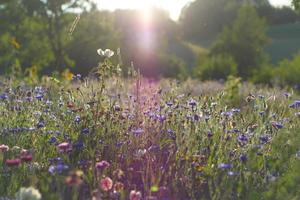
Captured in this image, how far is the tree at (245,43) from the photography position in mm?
31531

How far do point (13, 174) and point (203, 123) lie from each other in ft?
5.92

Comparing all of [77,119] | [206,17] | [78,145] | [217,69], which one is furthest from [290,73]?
[206,17]

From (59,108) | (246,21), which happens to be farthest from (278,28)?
(59,108)

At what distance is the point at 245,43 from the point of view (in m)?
31.5

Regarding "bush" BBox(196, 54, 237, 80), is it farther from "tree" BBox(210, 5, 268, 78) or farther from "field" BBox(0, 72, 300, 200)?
"field" BBox(0, 72, 300, 200)

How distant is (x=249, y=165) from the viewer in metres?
4.00

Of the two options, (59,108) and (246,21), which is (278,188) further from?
(246,21)

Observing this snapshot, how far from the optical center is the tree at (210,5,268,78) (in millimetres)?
31531

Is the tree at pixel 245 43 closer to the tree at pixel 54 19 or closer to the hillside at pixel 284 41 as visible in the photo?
the tree at pixel 54 19

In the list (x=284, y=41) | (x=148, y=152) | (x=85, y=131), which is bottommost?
(x=284, y=41)

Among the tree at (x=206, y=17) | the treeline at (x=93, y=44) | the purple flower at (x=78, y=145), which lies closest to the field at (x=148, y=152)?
the purple flower at (x=78, y=145)

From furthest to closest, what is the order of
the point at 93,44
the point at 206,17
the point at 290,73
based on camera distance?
the point at 206,17 < the point at 93,44 < the point at 290,73

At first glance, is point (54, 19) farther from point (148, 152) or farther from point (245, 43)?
point (148, 152)

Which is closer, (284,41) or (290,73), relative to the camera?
(290,73)
